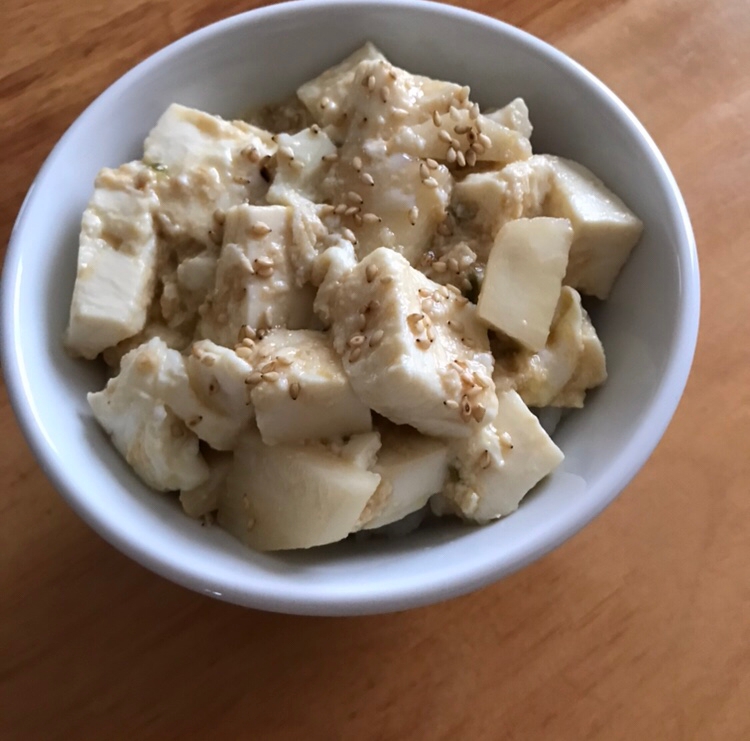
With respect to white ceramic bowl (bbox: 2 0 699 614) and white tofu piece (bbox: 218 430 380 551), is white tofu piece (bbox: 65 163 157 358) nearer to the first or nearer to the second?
white ceramic bowl (bbox: 2 0 699 614)

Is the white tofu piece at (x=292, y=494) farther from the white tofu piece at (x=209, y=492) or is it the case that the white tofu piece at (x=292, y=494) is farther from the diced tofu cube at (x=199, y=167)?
the diced tofu cube at (x=199, y=167)

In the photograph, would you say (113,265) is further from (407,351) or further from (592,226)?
(592,226)

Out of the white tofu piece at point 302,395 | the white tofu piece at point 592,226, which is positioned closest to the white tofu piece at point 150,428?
the white tofu piece at point 302,395

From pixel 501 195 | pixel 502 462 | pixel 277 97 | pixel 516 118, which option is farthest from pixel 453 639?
pixel 277 97

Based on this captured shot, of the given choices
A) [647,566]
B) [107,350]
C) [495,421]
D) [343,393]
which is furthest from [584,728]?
[107,350]

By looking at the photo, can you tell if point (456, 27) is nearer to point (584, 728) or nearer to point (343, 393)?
Answer: point (343, 393)
